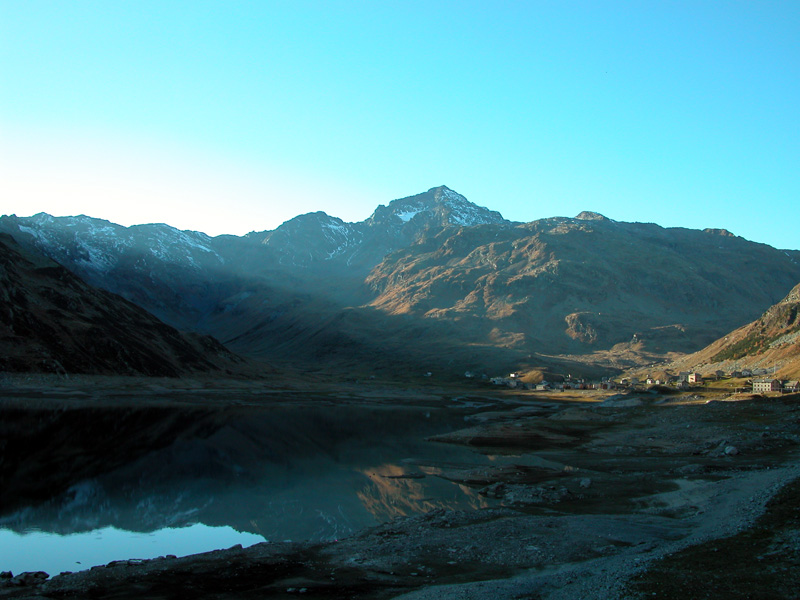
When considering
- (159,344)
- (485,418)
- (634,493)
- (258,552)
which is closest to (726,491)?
(634,493)

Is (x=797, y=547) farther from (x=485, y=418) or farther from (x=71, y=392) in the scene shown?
(x=71, y=392)

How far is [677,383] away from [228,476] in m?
124

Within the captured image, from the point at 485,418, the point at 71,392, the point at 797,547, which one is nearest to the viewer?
the point at 797,547

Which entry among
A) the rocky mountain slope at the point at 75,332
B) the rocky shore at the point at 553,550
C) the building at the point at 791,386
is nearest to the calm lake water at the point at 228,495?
the rocky shore at the point at 553,550

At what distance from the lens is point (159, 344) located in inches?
6412

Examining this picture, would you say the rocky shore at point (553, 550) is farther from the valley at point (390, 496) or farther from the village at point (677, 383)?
the village at point (677, 383)

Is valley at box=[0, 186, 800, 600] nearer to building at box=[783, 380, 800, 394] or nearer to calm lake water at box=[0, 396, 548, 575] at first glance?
calm lake water at box=[0, 396, 548, 575]

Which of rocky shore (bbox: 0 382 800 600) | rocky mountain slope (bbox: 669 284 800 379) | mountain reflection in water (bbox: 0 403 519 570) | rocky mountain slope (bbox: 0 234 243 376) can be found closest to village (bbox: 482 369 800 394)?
rocky mountain slope (bbox: 669 284 800 379)

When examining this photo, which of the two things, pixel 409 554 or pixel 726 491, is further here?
pixel 726 491

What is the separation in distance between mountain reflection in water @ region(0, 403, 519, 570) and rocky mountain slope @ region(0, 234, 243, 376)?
41.7m

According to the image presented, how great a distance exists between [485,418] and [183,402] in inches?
2340

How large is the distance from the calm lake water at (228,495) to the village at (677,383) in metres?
63.3

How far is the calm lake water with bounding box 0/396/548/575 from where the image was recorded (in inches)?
1228

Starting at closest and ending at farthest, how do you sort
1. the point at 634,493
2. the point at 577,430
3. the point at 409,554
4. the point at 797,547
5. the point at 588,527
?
the point at 797,547 < the point at 409,554 < the point at 588,527 < the point at 634,493 < the point at 577,430
